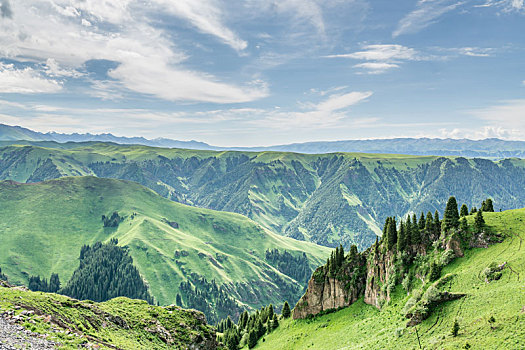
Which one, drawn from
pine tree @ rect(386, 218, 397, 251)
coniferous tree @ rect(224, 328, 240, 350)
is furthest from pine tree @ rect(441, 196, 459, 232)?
coniferous tree @ rect(224, 328, 240, 350)

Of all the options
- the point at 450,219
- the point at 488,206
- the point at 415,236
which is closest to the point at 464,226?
the point at 450,219

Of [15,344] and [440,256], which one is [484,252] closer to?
[440,256]

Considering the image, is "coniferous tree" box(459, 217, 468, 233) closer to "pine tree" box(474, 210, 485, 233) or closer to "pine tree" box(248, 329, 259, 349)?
"pine tree" box(474, 210, 485, 233)

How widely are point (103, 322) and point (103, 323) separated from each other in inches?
16.9

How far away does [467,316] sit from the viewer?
45312 millimetres

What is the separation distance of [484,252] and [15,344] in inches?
3170

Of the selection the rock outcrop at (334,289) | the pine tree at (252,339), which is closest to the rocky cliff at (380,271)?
the rock outcrop at (334,289)

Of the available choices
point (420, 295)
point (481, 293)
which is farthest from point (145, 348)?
point (481, 293)

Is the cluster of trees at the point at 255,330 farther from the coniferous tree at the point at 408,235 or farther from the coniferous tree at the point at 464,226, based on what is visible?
the coniferous tree at the point at 464,226

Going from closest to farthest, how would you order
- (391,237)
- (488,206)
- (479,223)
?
(479,223) < (391,237) < (488,206)

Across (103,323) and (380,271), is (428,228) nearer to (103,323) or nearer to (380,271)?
(380,271)

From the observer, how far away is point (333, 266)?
3932 inches

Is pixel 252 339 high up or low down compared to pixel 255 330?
down

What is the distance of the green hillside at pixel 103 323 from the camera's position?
46344 mm
